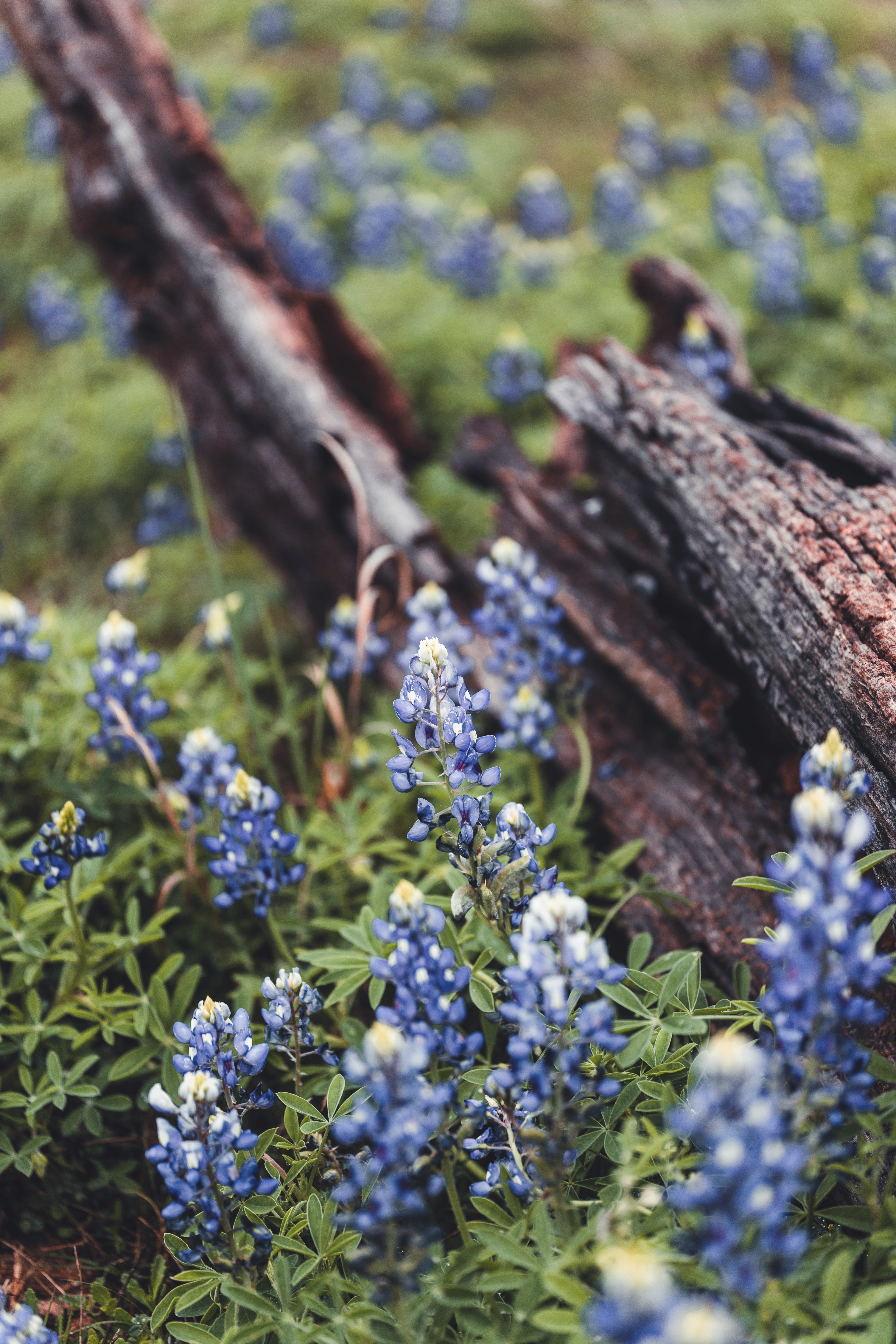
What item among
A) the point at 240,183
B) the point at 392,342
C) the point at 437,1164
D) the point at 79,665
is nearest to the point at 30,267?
the point at 240,183

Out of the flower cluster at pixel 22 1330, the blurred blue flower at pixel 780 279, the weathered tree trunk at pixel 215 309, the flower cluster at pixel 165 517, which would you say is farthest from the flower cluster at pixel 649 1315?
the blurred blue flower at pixel 780 279

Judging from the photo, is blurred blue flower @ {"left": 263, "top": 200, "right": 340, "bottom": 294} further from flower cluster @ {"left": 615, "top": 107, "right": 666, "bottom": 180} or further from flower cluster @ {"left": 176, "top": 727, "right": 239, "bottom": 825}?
flower cluster @ {"left": 176, "top": 727, "right": 239, "bottom": 825}

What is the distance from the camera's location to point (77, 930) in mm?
2553

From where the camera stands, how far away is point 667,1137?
157 cm

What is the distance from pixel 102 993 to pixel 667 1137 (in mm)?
1710

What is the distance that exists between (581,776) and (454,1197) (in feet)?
4.72

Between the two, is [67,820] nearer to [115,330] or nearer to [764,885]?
[764,885]

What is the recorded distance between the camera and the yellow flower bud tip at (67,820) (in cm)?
250

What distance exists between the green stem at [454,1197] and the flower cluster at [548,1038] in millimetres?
69

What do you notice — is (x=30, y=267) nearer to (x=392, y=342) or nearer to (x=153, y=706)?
(x=392, y=342)

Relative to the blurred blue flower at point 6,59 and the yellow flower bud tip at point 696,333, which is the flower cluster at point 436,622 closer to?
the yellow flower bud tip at point 696,333

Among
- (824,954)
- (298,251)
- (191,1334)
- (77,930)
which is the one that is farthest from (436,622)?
(298,251)

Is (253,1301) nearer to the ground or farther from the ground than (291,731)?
farther from the ground

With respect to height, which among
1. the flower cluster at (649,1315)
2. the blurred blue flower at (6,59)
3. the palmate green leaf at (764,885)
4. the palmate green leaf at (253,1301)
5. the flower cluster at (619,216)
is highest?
the blurred blue flower at (6,59)
